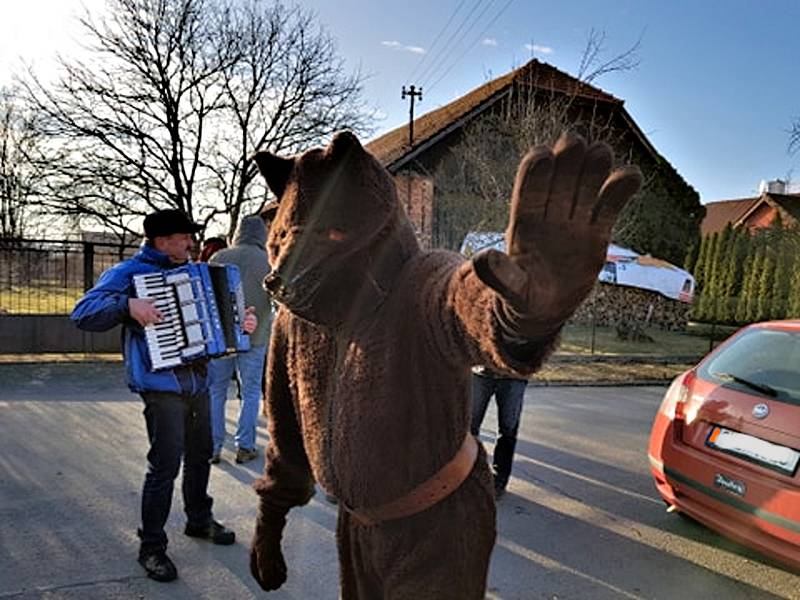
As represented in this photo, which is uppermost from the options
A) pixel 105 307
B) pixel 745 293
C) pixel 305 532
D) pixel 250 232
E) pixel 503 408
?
pixel 250 232

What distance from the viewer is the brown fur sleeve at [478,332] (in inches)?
40.3

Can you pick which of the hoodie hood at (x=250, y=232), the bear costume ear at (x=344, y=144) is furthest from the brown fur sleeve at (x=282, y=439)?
the hoodie hood at (x=250, y=232)

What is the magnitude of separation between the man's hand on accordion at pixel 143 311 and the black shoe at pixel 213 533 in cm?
142

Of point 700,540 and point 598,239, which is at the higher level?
point 598,239

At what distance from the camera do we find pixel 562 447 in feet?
20.8

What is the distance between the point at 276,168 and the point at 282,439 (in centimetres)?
80

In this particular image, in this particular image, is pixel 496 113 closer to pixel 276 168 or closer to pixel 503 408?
pixel 503 408

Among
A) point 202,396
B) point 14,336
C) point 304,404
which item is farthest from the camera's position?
point 14,336

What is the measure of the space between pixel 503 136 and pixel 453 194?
7.68 feet

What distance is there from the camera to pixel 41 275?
10117 mm

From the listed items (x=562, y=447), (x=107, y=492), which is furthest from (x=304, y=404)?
(x=562, y=447)

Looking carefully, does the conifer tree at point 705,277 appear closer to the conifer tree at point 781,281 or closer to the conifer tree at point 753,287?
the conifer tree at point 753,287

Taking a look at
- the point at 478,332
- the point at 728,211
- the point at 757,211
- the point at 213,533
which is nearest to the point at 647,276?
the point at 213,533

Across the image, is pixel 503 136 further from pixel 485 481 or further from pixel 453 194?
pixel 485 481
